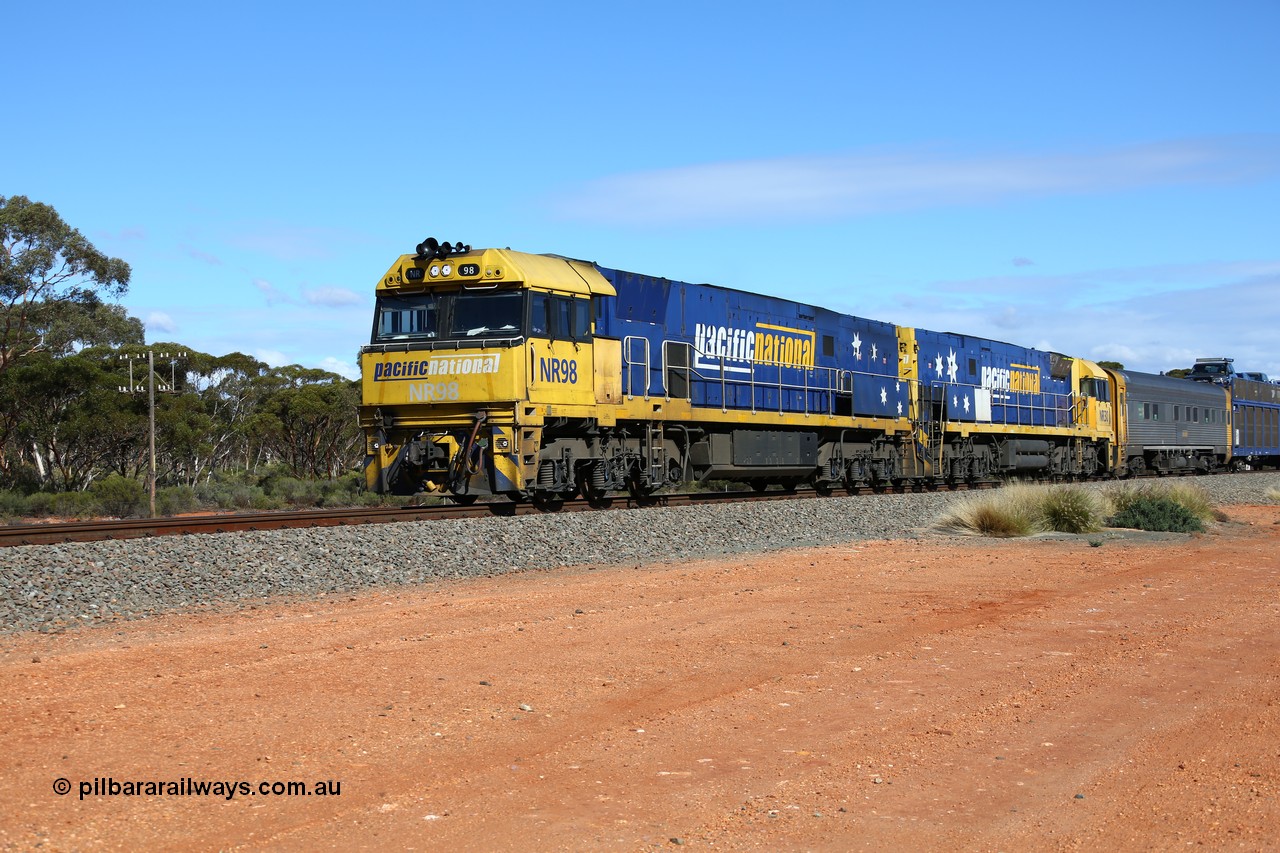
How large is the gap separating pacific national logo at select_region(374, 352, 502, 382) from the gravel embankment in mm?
2116

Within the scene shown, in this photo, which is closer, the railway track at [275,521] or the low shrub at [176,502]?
the railway track at [275,521]

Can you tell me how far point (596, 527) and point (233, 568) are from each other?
5.26 meters

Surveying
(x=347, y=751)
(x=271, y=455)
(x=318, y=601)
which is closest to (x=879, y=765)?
(x=347, y=751)

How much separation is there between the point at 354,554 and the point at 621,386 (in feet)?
21.5

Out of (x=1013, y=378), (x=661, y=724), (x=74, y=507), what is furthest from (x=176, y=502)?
(x=661, y=724)

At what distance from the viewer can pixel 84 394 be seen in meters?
40.8

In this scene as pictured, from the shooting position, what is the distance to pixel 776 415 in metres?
22.3

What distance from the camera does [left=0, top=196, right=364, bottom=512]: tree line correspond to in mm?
40344

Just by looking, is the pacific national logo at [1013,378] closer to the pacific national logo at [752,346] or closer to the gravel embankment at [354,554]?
the pacific national logo at [752,346]

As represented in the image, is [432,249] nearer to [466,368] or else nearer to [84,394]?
[466,368]

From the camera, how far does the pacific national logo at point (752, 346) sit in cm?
2056

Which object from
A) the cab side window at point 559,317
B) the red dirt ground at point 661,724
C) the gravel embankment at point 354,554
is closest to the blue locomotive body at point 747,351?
the cab side window at point 559,317

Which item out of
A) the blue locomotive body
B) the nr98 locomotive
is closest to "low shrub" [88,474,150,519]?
the nr98 locomotive

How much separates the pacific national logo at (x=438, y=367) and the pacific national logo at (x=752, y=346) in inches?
202
